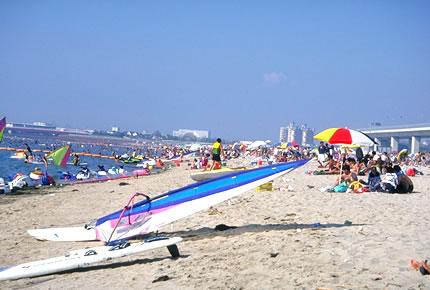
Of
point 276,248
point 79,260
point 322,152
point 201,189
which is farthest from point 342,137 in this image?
point 322,152

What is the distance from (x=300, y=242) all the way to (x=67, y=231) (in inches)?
207

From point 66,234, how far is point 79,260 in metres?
2.93

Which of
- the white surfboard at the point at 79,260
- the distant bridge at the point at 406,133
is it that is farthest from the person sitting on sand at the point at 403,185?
the distant bridge at the point at 406,133

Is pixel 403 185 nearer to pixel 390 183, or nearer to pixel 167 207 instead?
pixel 390 183

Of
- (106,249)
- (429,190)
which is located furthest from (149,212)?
(429,190)

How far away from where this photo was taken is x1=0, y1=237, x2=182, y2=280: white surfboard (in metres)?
6.65

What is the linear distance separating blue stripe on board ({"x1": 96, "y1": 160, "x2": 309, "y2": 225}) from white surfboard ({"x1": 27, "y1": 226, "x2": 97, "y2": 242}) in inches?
21.1

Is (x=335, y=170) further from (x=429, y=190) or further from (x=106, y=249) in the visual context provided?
(x=106, y=249)

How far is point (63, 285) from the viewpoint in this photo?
6.12 m

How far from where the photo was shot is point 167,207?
8406mm

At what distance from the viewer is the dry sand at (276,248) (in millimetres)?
5238

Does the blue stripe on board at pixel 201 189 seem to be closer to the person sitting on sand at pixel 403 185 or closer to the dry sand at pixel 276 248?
the dry sand at pixel 276 248

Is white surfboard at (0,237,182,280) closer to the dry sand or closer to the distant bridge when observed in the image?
the dry sand

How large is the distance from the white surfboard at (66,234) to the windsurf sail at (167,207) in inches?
22.9
